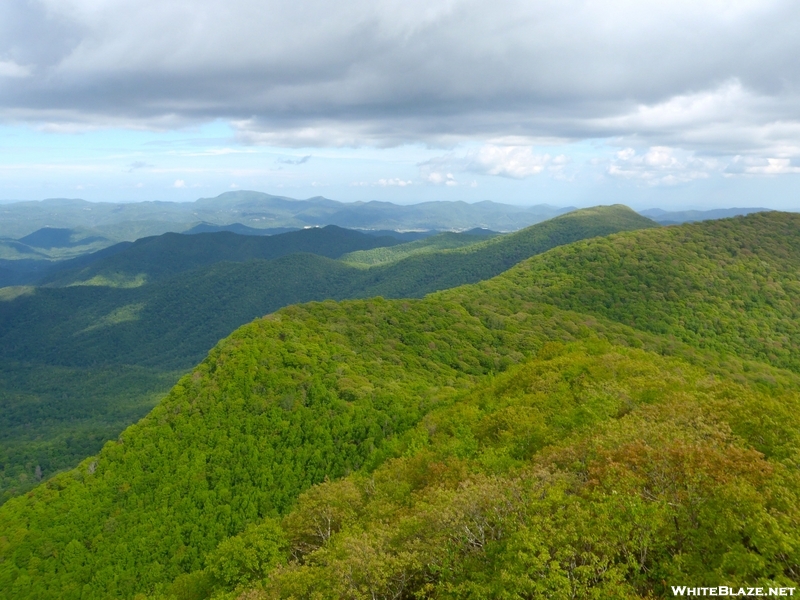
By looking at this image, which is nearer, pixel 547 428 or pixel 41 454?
pixel 547 428

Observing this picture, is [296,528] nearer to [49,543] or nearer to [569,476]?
[569,476]

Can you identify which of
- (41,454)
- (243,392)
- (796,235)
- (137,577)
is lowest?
(41,454)

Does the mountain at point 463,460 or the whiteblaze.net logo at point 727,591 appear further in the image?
the mountain at point 463,460

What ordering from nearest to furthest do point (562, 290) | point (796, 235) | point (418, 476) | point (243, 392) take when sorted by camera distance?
point (418, 476)
point (243, 392)
point (562, 290)
point (796, 235)

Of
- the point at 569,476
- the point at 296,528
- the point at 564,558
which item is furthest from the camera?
the point at 296,528

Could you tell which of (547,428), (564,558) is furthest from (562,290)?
(564,558)
